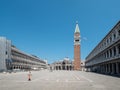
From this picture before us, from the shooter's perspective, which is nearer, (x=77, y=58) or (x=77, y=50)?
(x=77, y=58)

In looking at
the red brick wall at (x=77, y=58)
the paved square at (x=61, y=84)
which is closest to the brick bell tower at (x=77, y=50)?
the red brick wall at (x=77, y=58)

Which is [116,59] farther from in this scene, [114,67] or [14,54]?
[14,54]

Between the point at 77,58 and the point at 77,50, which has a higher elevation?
the point at 77,50

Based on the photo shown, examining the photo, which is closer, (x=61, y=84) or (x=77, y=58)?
(x=61, y=84)

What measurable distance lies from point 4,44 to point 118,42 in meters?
53.6

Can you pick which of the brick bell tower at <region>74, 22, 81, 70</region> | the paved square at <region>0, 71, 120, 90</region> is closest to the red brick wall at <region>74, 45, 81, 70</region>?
the brick bell tower at <region>74, 22, 81, 70</region>

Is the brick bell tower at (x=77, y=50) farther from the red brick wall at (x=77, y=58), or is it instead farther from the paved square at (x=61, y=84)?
the paved square at (x=61, y=84)

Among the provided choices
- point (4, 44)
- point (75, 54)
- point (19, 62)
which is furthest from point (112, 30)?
point (75, 54)

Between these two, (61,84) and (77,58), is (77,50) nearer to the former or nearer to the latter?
(77,58)

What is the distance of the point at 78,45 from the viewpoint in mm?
147125

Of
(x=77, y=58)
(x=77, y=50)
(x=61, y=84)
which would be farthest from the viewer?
(x=77, y=50)

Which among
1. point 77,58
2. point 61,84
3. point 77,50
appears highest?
point 77,50

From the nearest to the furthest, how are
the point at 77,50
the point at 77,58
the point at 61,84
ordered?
the point at 61,84 → the point at 77,58 → the point at 77,50

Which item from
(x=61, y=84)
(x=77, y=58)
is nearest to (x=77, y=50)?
(x=77, y=58)
